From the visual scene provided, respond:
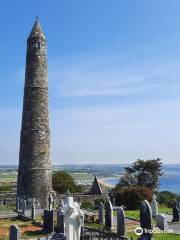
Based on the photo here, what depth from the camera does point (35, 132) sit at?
38.7 m

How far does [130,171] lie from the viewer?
54750 millimetres

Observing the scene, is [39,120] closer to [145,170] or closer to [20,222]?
[20,222]

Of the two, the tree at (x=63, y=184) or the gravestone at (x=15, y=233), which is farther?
the tree at (x=63, y=184)

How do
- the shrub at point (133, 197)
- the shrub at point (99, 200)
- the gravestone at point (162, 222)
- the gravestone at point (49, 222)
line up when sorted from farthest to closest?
the shrub at point (99, 200) < the shrub at point (133, 197) < the gravestone at point (49, 222) < the gravestone at point (162, 222)


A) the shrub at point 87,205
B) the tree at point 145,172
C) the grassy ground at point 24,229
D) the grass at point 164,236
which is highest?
the tree at point 145,172

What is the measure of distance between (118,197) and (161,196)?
8787 mm

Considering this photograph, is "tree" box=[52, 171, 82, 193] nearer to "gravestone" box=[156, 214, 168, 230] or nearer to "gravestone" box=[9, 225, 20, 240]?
"gravestone" box=[156, 214, 168, 230]

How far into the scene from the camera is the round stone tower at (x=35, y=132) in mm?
38438

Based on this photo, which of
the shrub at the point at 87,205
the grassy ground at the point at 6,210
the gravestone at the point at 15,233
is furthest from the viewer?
the shrub at the point at 87,205

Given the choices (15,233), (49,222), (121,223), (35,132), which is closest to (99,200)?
(35,132)

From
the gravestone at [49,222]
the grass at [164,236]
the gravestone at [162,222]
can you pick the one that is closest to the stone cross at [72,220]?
the grass at [164,236]

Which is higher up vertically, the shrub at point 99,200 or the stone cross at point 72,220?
the stone cross at point 72,220

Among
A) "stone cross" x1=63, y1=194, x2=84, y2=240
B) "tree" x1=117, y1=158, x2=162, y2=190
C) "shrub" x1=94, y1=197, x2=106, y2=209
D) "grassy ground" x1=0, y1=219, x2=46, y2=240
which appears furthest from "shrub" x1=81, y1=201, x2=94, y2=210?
"stone cross" x1=63, y1=194, x2=84, y2=240

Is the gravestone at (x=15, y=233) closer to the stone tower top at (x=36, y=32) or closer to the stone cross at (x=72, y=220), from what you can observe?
the stone cross at (x=72, y=220)
